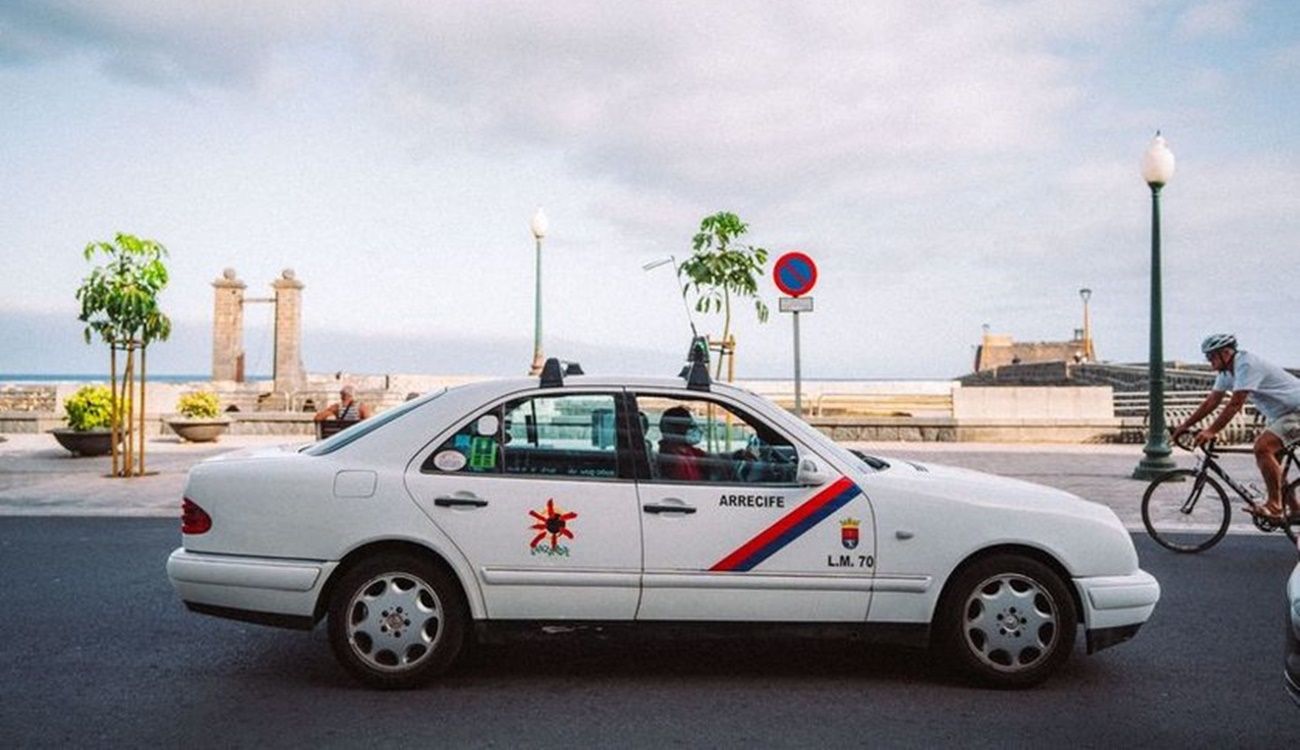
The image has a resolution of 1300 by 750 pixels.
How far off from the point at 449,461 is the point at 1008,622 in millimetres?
2668

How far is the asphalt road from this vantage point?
428 centimetres

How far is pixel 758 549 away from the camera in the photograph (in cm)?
489

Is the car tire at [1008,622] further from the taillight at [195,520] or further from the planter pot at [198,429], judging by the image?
the planter pot at [198,429]

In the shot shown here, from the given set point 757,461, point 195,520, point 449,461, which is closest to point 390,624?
point 449,461

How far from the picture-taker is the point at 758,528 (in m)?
4.89

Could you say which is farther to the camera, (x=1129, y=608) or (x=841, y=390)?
(x=841, y=390)

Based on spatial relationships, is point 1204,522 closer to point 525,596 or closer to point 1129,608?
point 1129,608

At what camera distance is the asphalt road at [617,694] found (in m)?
4.28

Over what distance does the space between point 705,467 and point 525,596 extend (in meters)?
1.01

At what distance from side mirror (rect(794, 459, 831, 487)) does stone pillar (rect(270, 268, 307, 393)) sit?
3160 cm

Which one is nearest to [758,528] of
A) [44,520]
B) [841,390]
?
[44,520]

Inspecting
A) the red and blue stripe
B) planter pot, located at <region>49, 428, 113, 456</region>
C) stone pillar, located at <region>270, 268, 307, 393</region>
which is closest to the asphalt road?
the red and blue stripe

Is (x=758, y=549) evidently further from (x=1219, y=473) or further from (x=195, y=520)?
(x=1219, y=473)

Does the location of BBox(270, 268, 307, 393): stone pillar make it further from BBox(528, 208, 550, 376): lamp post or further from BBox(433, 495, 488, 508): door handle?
BBox(433, 495, 488, 508): door handle
